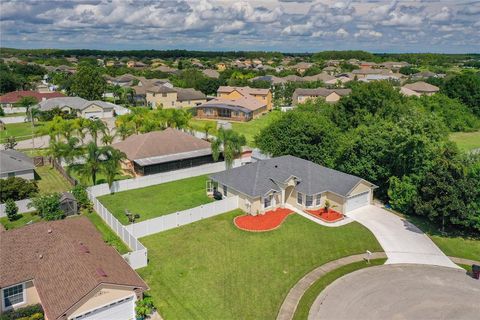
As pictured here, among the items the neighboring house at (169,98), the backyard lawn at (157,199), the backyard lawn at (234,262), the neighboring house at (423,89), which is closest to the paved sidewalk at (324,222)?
the backyard lawn at (234,262)

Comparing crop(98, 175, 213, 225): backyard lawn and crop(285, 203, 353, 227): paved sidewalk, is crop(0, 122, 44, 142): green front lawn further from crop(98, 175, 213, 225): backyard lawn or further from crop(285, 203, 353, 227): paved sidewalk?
crop(285, 203, 353, 227): paved sidewalk

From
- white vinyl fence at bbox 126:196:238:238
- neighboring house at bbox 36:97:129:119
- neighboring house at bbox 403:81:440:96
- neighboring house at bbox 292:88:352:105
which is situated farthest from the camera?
neighboring house at bbox 403:81:440:96

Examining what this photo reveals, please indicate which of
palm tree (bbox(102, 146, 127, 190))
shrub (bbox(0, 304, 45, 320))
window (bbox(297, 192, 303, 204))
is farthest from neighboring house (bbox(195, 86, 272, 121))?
shrub (bbox(0, 304, 45, 320))

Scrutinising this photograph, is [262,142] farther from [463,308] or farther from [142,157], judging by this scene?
[463,308]

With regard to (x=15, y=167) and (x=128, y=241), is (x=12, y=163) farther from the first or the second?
(x=128, y=241)

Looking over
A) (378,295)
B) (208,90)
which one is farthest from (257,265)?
(208,90)

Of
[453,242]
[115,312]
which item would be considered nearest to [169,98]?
[453,242]
